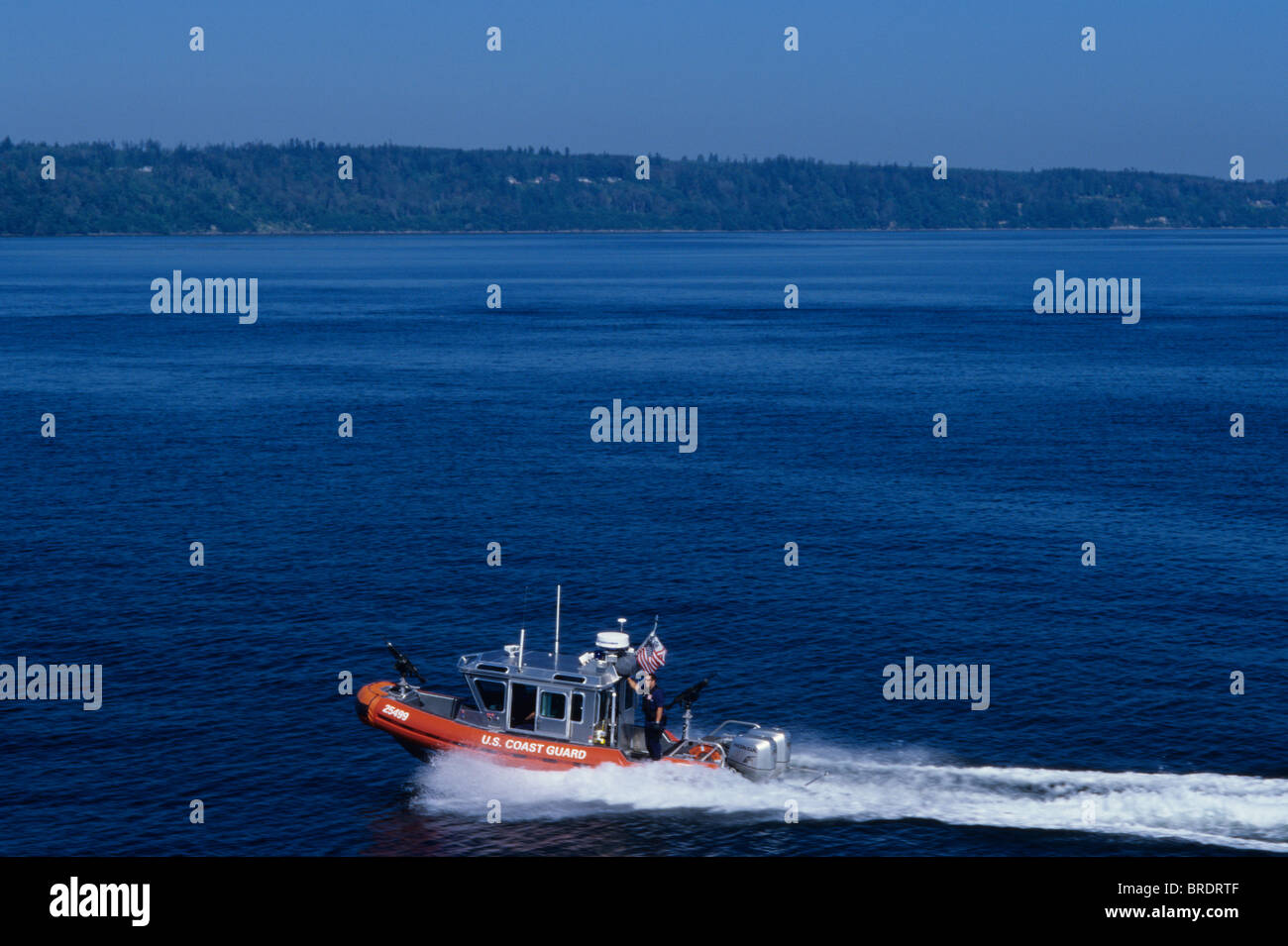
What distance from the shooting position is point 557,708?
40.2m

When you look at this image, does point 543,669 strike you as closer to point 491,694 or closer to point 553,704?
point 553,704

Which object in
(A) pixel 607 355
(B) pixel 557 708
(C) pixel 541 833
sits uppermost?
(A) pixel 607 355

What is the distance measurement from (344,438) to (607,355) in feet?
183

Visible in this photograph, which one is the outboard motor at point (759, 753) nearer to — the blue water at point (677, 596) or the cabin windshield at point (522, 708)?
the blue water at point (677, 596)

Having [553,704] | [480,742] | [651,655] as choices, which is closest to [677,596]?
[553,704]

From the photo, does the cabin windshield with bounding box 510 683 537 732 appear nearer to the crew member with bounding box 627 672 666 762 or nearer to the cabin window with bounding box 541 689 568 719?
the cabin window with bounding box 541 689 568 719

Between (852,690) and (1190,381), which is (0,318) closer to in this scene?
(1190,381)

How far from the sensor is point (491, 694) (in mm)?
40812

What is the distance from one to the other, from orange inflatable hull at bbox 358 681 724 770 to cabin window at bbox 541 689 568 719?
0.76 m

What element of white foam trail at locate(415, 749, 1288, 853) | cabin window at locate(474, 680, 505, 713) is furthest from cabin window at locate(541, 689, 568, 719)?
white foam trail at locate(415, 749, 1288, 853)

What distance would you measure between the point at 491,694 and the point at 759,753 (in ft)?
26.9

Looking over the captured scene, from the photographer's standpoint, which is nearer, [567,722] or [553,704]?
[567,722]

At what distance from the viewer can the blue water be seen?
3950cm

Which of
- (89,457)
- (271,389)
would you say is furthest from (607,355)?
(89,457)
